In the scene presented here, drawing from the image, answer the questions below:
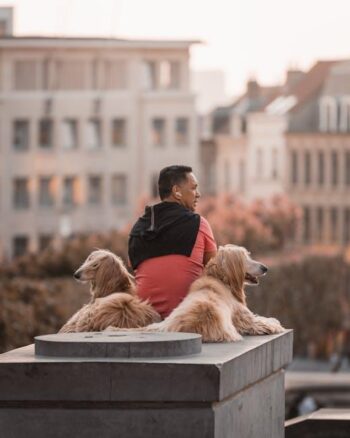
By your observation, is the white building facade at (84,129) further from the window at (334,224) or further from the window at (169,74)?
the window at (334,224)

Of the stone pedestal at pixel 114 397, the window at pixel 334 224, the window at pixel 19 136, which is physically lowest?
the window at pixel 334 224

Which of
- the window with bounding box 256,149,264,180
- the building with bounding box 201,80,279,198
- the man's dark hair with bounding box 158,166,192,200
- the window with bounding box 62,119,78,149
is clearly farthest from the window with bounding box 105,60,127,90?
the man's dark hair with bounding box 158,166,192,200

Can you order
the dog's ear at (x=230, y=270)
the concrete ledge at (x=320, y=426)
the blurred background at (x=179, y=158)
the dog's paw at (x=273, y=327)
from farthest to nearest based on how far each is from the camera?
the blurred background at (x=179, y=158), the concrete ledge at (x=320, y=426), the dog's paw at (x=273, y=327), the dog's ear at (x=230, y=270)

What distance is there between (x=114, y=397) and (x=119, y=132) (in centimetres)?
11772

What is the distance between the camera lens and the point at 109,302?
13.8 metres

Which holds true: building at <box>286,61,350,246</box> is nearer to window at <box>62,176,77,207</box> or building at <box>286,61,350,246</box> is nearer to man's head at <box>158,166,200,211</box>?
window at <box>62,176,77,207</box>

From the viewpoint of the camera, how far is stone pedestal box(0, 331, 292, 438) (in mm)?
11406

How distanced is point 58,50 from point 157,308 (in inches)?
4540

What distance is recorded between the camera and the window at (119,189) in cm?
12800

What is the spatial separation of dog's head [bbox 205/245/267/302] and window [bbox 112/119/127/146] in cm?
11524

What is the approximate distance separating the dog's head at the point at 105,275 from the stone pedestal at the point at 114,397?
252cm

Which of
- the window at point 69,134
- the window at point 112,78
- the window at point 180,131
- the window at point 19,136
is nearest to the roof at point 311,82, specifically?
the window at point 112,78

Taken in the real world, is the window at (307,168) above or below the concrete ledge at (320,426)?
below

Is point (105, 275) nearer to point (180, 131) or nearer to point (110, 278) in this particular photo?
point (110, 278)
